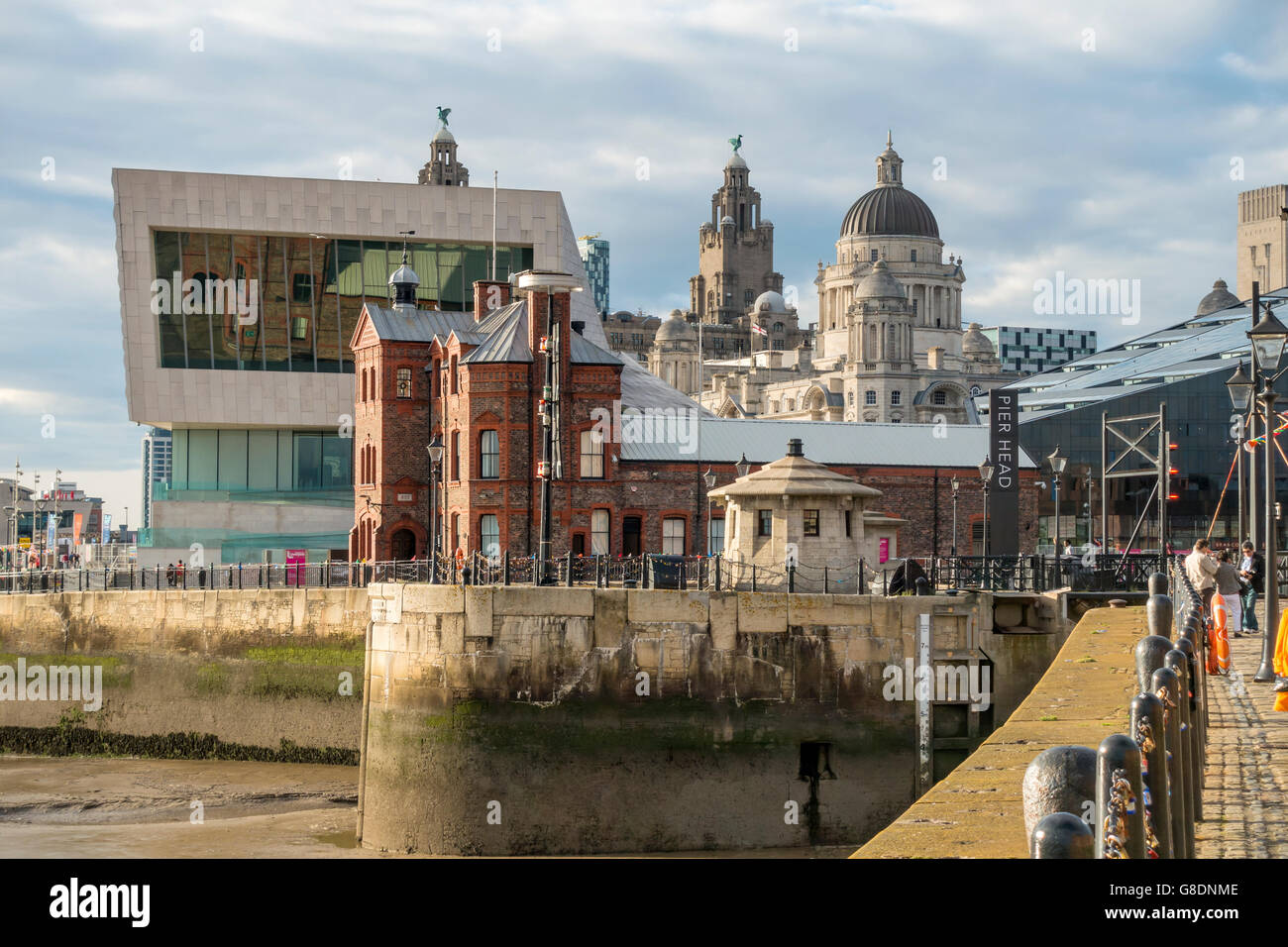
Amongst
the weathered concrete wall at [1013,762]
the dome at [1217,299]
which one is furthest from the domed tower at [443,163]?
the weathered concrete wall at [1013,762]

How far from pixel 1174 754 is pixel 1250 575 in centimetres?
2092

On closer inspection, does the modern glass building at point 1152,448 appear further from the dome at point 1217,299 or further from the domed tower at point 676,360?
the domed tower at point 676,360

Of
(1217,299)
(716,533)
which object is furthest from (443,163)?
(716,533)

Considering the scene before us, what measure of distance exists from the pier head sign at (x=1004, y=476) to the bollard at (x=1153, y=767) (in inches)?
1377

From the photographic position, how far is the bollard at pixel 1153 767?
6879mm

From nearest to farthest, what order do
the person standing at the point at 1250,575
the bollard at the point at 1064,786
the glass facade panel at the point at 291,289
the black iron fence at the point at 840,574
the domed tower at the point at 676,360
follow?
1. the bollard at the point at 1064,786
2. the person standing at the point at 1250,575
3. the black iron fence at the point at 840,574
4. the glass facade panel at the point at 291,289
5. the domed tower at the point at 676,360

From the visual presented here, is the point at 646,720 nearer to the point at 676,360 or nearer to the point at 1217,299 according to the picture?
the point at 1217,299

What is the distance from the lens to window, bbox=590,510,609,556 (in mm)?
50000

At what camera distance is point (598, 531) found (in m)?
50.2

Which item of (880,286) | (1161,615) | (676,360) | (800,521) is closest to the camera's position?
(1161,615)
